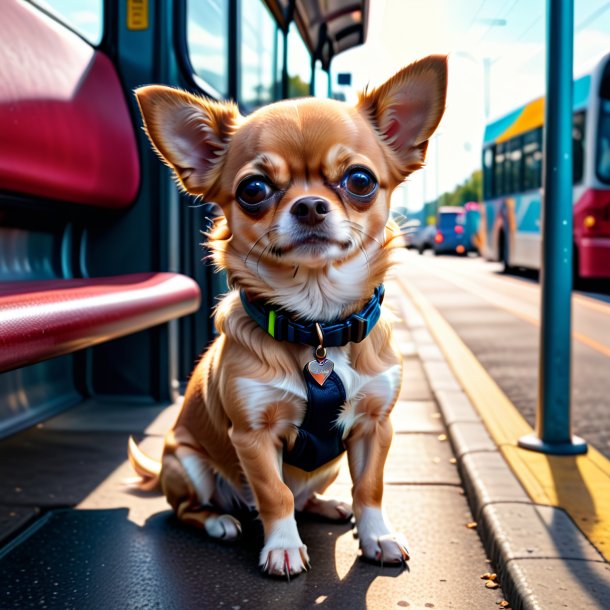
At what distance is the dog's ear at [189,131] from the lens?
2.13m

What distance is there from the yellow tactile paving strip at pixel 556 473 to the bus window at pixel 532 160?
10446mm

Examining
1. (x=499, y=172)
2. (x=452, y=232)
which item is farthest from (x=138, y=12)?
(x=452, y=232)

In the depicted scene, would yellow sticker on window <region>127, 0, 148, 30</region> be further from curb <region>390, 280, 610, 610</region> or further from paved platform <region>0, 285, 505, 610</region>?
curb <region>390, 280, 610, 610</region>

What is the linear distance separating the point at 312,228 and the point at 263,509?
78 cm

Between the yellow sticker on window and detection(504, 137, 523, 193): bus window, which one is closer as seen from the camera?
the yellow sticker on window

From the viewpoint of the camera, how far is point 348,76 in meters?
7.21

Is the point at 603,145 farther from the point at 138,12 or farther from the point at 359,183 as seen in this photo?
the point at 359,183

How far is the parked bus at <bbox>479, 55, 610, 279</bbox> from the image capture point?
1099cm

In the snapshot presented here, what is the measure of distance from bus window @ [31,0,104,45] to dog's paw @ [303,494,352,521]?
256 centimetres

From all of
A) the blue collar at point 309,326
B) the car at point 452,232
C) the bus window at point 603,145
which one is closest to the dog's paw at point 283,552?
the blue collar at point 309,326

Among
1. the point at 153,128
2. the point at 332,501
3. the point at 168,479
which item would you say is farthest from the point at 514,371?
the point at 153,128

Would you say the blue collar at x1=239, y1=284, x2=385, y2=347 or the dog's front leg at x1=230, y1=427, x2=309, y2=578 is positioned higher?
the blue collar at x1=239, y1=284, x2=385, y2=347

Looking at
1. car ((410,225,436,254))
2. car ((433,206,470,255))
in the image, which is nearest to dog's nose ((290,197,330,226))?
car ((433,206,470,255))

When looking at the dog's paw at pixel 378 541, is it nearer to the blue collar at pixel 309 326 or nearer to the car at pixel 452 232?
the blue collar at pixel 309 326
